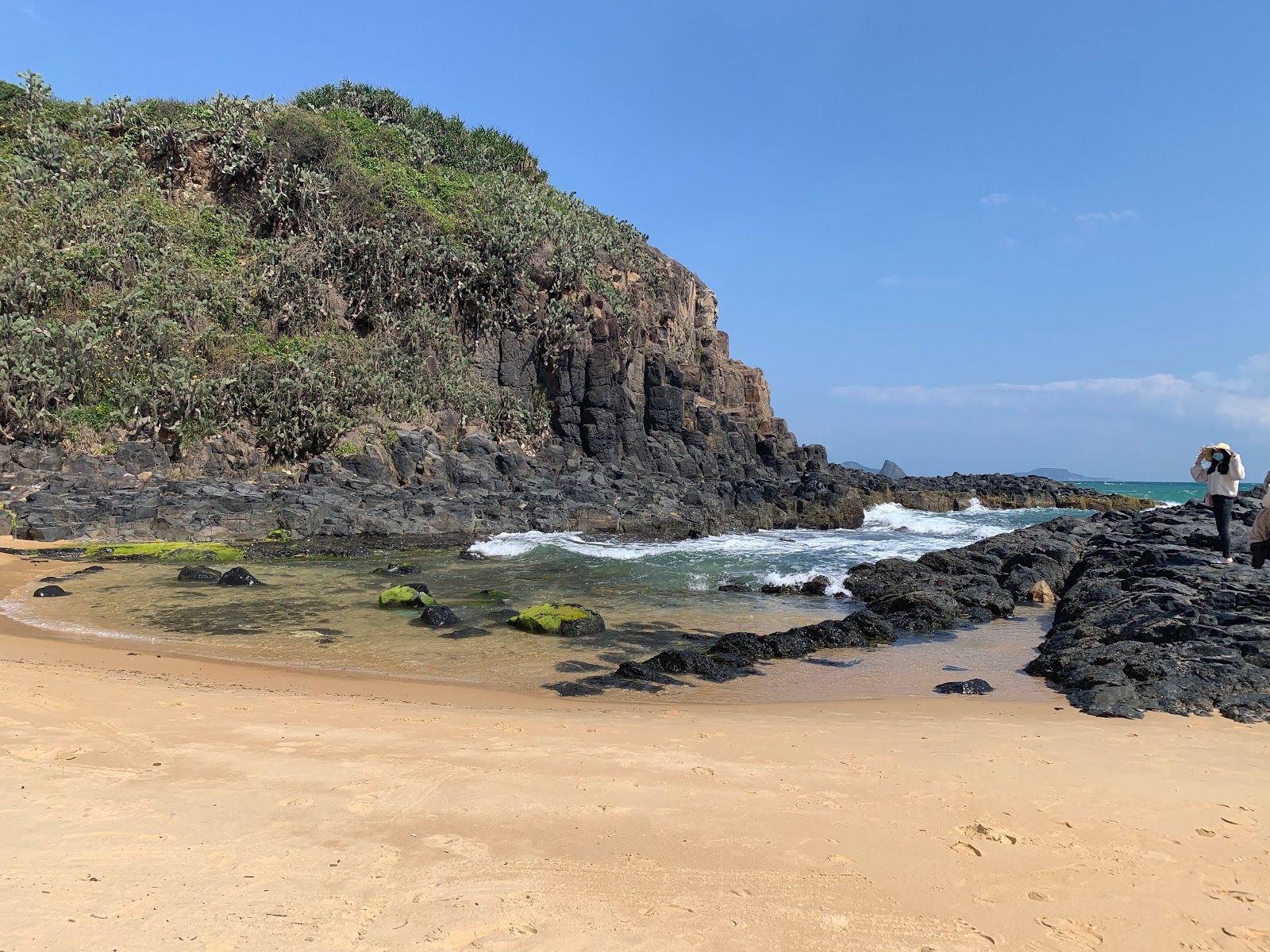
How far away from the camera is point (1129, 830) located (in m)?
4.39

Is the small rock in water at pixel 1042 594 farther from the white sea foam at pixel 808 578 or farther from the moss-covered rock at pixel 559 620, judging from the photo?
the moss-covered rock at pixel 559 620

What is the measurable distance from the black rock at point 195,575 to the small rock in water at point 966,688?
48.2 ft

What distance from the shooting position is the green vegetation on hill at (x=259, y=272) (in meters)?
29.8

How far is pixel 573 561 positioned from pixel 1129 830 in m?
18.0

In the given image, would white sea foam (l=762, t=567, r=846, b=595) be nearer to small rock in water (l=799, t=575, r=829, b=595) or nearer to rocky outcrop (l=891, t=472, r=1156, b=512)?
small rock in water (l=799, t=575, r=829, b=595)

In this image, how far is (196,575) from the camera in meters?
16.0

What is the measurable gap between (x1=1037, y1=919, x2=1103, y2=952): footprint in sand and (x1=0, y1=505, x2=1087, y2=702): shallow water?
560 cm

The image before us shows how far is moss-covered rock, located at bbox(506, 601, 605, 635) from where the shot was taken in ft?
40.3

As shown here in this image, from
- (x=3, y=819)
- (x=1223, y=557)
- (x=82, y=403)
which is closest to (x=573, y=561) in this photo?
(x=1223, y=557)

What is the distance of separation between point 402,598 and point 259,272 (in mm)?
32400

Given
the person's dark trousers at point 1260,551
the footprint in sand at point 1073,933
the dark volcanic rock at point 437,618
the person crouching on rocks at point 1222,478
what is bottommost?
the dark volcanic rock at point 437,618

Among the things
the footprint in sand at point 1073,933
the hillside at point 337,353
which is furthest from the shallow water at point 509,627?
the hillside at point 337,353

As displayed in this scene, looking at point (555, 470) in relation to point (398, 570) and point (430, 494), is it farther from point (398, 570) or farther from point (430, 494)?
point (398, 570)

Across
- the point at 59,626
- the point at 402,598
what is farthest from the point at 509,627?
the point at 59,626
